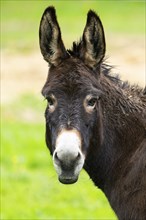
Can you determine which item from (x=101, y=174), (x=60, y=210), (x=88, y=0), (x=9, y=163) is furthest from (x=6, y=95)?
(x=88, y=0)

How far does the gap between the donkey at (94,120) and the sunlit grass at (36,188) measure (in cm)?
280

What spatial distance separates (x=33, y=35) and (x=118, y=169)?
30164mm

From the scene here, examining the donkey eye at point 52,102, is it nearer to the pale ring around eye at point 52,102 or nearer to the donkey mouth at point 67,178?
the pale ring around eye at point 52,102

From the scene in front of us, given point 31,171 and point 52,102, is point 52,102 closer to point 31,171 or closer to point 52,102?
point 52,102

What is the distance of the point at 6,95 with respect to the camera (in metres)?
25.0

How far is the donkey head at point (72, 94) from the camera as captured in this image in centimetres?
700

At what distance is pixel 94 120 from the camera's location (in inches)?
291

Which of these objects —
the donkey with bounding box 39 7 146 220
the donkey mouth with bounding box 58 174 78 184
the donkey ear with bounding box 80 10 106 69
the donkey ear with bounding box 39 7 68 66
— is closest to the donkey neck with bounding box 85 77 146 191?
the donkey with bounding box 39 7 146 220

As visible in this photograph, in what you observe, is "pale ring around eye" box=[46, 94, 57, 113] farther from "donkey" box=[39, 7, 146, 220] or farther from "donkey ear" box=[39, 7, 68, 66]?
"donkey ear" box=[39, 7, 68, 66]

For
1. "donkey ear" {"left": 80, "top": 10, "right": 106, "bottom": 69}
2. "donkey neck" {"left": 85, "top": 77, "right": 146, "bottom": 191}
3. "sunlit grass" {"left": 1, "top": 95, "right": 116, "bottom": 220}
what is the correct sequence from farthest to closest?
"sunlit grass" {"left": 1, "top": 95, "right": 116, "bottom": 220} → "donkey neck" {"left": 85, "top": 77, "right": 146, "bottom": 191} → "donkey ear" {"left": 80, "top": 10, "right": 106, "bottom": 69}

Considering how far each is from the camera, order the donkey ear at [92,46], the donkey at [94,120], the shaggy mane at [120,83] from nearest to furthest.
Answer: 1. the donkey at [94,120]
2. the donkey ear at [92,46]
3. the shaggy mane at [120,83]

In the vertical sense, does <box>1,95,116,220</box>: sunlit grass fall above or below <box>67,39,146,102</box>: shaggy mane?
below

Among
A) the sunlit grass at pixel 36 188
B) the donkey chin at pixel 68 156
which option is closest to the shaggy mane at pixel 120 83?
Answer: the donkey chin at pixel 68 156

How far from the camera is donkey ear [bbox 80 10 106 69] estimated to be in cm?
752
